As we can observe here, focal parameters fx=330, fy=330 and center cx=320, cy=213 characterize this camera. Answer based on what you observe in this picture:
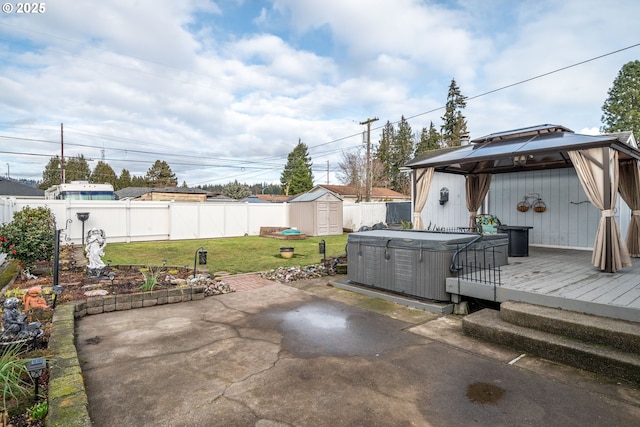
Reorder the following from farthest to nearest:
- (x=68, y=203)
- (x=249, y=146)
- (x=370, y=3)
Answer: (x=249, y=146), (x=68, y=203), (x=370, y=3)

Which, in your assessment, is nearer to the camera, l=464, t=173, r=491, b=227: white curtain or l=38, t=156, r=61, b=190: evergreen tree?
l=464, t=173, r=491, b=227: white curtain

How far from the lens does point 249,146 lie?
42.8 meters

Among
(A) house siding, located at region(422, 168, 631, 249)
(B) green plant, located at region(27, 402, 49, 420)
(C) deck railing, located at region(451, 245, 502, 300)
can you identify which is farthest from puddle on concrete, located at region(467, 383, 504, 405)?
(A) house siding, located at region(422, 168, 631, 249)

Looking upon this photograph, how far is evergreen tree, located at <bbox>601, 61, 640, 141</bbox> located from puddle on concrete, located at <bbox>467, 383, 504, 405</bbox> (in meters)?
29.3

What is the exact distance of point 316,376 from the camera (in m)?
2.93

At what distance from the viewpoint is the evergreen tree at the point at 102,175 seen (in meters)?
42.0

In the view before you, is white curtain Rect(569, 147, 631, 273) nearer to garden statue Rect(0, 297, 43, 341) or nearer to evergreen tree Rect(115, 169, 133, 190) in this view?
garden statue Rect(0, 297, 43, 341)

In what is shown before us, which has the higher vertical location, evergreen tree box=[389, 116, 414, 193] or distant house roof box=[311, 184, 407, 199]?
evergreen tree box=[389, 116, 414, 193]

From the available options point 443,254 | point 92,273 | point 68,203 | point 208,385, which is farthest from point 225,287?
point 68,203

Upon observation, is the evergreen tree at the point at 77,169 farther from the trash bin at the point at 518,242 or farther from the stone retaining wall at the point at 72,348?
the trash bin at the point at 518,242

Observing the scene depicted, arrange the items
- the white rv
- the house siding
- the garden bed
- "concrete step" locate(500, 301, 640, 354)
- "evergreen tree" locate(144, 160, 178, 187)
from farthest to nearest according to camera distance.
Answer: "evergreen tree" locate(144, 160, 178, 187)
the white rv
the house siding
"concrete step" locate(500, 301, 640, 354)
the garden bed

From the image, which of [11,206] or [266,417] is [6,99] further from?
[266,417]

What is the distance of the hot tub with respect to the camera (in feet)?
16.2

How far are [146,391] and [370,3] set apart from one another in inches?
356
